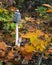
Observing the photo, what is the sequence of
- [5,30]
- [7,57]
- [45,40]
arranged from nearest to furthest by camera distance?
[7,57]
[45,40]
[5,30]

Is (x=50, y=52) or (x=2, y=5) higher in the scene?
(x=2, y=5)

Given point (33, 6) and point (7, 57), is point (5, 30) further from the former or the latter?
point (33, 6)

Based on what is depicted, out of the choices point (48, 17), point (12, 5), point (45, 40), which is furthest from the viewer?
point (12, 5)

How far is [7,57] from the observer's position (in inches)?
136

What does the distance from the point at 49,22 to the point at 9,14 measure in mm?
959

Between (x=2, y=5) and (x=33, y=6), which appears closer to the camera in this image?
(x=2, y=5)

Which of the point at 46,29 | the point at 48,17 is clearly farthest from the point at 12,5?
the point at 46,29

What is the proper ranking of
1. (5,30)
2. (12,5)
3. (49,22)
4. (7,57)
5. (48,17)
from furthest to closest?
(12,5) → (48,17) → (49,22) → (5,30) → (7,57)

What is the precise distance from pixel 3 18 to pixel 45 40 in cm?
130

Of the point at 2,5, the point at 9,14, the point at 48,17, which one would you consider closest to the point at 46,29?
the point at 48,17

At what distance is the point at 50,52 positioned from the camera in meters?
3.85

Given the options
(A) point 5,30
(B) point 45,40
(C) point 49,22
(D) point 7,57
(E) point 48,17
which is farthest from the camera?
(E) point 48,17

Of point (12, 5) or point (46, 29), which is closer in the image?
point (46, 29)

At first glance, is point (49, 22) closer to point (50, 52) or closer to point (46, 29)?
point (46, 29)
